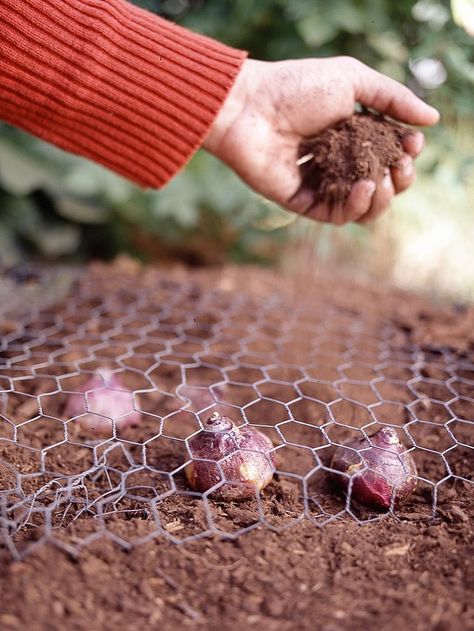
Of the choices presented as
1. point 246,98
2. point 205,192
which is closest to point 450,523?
point 246,98

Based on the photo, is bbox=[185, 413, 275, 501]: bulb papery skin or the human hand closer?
bbox=[185, 413, 275, 501]: bulb papery skin

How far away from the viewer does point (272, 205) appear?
2.66 meters

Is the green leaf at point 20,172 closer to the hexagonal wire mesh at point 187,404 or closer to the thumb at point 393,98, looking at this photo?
the hexagonal wire mesh at point 187,404

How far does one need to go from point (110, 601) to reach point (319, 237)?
1.82 m

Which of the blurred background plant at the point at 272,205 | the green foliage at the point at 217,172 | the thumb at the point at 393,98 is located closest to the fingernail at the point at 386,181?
the thumb at the point at 393,98

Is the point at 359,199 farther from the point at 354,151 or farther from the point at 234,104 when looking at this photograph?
the point at 234,104

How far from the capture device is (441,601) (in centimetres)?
83

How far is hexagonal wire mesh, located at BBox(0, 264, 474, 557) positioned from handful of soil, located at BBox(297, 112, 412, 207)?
0.42 metres

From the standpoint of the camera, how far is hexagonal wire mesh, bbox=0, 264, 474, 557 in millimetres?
1024

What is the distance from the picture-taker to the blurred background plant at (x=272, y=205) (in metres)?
1.99

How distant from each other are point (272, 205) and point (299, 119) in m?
1.11

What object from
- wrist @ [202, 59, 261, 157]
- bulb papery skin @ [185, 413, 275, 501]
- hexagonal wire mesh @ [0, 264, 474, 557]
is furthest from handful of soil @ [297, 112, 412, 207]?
bulb papery skin @ [185, 413, 275, 501]

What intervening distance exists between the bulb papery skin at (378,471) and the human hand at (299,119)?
1.87ft

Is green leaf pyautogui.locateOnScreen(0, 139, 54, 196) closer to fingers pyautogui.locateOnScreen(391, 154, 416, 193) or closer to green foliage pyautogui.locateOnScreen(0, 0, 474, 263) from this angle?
green foliage pyautogui.locateOnScreen(0, 0, 474, 263)
